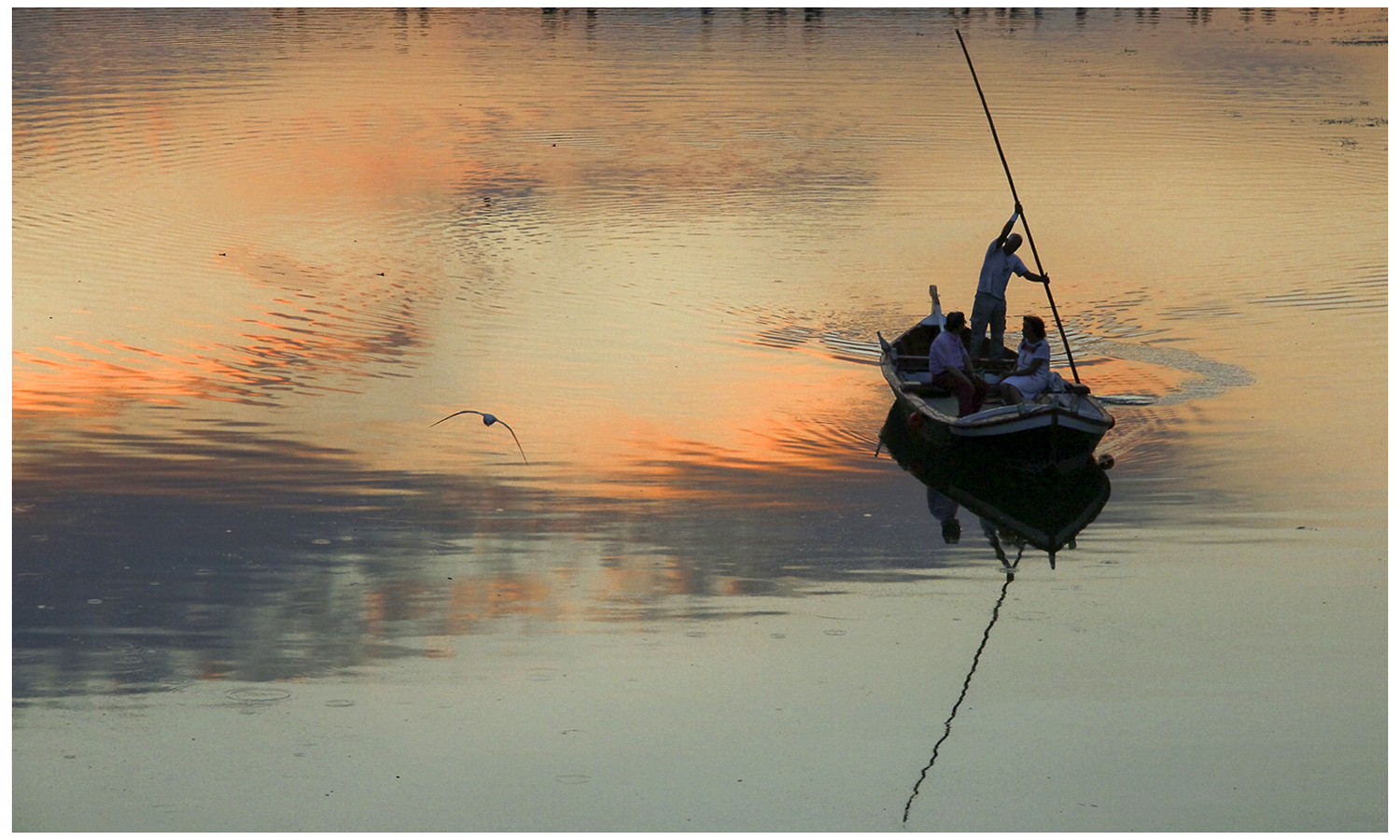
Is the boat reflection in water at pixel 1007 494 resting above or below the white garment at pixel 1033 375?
below

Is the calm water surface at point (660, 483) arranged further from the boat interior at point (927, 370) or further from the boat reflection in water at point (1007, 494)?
the boat interior at point (927, 370)

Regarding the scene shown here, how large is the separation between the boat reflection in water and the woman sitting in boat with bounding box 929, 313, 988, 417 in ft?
1.38

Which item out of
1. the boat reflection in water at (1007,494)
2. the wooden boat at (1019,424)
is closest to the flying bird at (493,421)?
the boat reflection in water at (1007,494)

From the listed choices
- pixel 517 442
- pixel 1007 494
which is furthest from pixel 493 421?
pixel 1007 494

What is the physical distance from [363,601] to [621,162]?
12.7m

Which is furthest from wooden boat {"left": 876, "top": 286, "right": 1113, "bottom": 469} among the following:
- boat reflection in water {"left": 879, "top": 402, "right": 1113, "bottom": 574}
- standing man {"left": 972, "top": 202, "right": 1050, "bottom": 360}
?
standing man {"left": 972, "top": 202, "right": 1050, "bottom": 360}

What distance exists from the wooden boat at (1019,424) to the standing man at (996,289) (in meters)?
1.13

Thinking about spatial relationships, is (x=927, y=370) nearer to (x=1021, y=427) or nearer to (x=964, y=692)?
(x=1021, y=427)

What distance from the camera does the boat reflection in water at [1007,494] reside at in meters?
10.5

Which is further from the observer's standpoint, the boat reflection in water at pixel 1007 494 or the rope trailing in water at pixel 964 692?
the boat reflection in water at pixel 1007 494

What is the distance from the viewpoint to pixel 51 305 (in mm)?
14945

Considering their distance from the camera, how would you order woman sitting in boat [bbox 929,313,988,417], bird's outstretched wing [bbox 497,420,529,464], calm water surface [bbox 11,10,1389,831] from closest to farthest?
calm water surface [bbox 11,10,1389,831]
bird's outstretched wing [bbox 497,420,529,464]
woman sitting in boat [bbox 929,313,988,417]

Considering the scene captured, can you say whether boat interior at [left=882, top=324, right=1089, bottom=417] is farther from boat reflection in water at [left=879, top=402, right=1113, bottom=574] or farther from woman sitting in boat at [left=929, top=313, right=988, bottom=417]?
boat reflection in water at [left=879, top=402, right=1113, bottom=574]

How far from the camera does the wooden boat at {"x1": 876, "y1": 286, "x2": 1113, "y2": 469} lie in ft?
36.3
